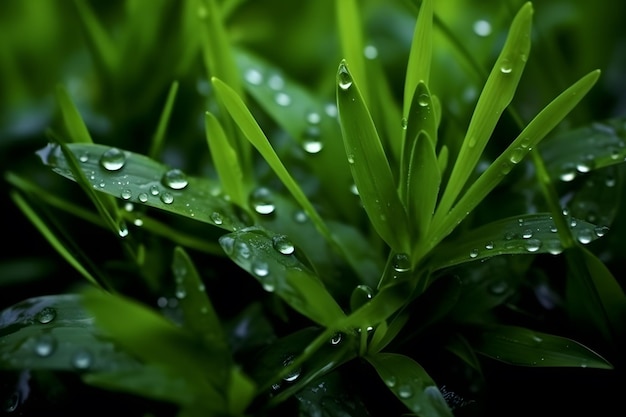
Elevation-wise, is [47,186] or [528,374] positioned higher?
[528,374]

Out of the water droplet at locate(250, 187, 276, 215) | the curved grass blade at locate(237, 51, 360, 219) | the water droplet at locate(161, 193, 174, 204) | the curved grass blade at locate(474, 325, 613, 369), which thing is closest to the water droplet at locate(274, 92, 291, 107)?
the curved grass blade at locate(237, 51, 360, 219)

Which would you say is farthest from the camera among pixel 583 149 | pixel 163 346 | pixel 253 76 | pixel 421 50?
pixel 253 76

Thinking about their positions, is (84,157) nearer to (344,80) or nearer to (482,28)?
(344,80)

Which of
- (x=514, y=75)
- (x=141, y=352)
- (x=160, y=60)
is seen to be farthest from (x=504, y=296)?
Answer: (x=160, y=60)

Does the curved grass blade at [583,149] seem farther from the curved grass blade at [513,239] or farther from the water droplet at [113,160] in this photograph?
the water droplet at [113,160]

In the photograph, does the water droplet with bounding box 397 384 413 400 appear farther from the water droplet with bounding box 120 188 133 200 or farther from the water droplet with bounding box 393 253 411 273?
the water droplet with bounding box 120 188 133 200

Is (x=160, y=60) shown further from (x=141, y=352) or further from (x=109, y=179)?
(x=141, y=352)

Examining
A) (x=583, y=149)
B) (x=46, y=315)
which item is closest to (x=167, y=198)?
(x=46, y=315)
